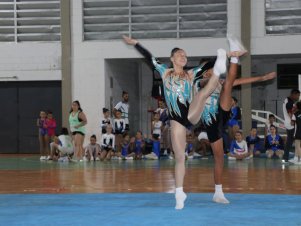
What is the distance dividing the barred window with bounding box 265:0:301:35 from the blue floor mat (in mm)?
11254

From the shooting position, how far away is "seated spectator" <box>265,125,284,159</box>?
14945mm

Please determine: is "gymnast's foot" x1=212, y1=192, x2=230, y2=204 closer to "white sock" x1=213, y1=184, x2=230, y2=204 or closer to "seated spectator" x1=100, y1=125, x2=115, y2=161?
"white sock" x1=213, y1=184, x2=230, y2=204

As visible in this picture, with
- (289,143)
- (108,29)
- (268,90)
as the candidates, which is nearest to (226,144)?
(289,143)

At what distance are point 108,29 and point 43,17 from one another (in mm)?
2320

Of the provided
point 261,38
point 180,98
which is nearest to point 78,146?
point 261,38

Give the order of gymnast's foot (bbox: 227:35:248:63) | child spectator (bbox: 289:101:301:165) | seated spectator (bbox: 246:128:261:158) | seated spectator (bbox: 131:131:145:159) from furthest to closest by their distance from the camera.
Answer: seated spectator (bbox: 131:131:145:159) < seated spectator (bbox: 246:128:261:158) < child spectator (bbox: 289:101:301:165) < gymnast's foot (bbox: 227:35:248:63)

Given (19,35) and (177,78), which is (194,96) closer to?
(177,78)

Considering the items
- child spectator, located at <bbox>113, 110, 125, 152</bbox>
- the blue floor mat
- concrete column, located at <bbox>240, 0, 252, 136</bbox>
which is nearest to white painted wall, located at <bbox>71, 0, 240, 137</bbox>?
concrete column, located at <bbox>240, 0, 252, 136</bbox>

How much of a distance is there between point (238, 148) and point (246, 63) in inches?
144

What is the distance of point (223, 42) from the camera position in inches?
678

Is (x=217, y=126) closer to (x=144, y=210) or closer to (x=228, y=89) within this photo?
(x=228, y=89)

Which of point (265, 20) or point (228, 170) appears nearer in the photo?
point (228, 170)

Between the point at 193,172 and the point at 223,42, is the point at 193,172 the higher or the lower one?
the lower one

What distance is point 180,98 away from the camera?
5.93 m
